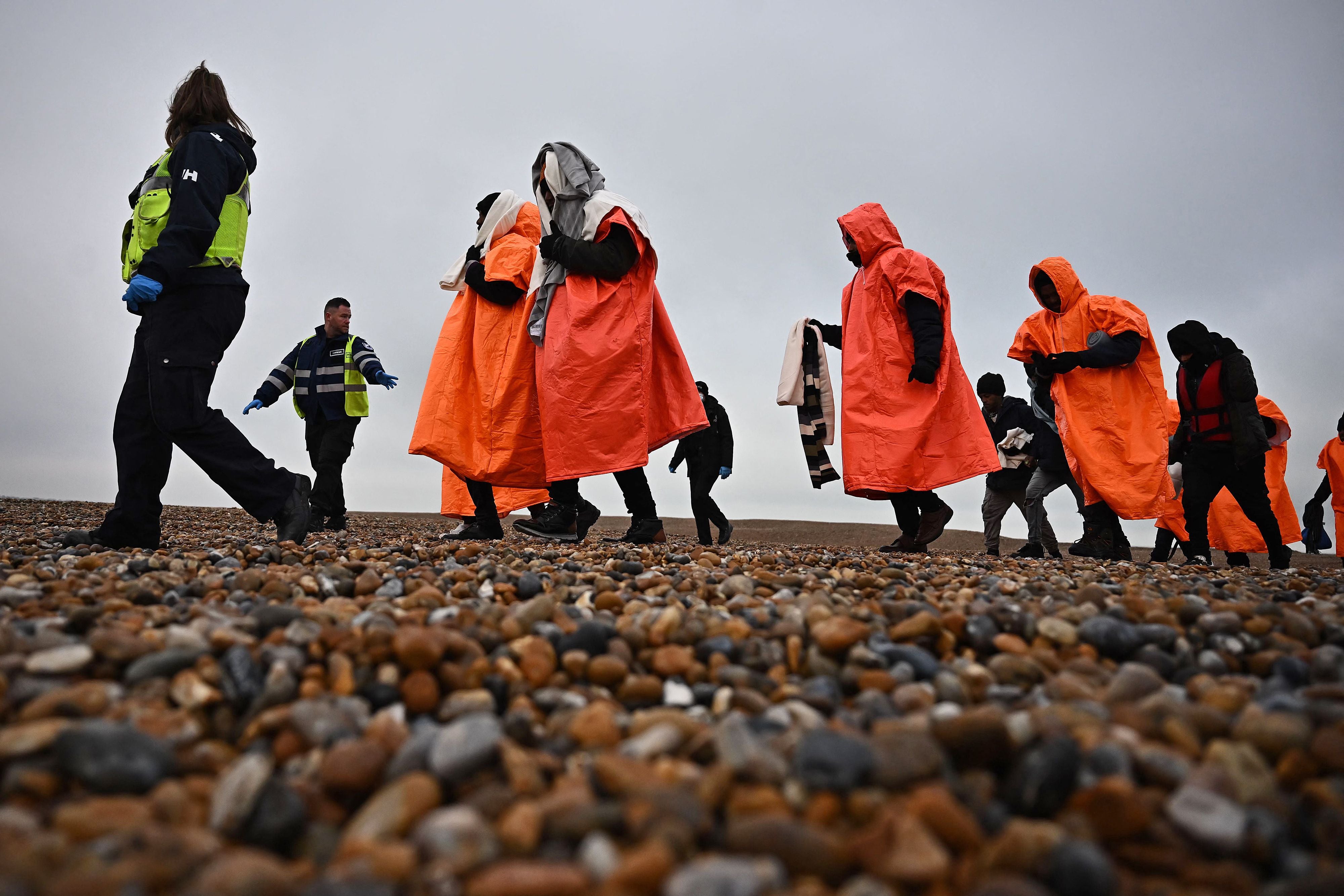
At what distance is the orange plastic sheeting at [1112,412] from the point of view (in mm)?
5406

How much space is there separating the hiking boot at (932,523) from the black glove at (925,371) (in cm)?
90

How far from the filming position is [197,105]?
12.2 feet

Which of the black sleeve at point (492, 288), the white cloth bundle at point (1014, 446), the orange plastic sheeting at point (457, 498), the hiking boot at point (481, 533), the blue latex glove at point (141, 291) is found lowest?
the hiking boot at point (481, 533)

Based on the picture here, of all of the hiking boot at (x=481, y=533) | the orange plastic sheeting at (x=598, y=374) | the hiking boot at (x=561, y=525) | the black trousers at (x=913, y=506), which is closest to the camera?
A: the orange plastic sheeting at (x=598, y=374)

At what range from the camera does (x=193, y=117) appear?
374cm

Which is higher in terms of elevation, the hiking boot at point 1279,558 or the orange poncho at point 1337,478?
the orange poncho at point 1337,478

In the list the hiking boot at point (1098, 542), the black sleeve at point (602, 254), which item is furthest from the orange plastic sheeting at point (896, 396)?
the black sleeve at point (602, 254)

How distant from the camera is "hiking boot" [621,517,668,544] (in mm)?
4301

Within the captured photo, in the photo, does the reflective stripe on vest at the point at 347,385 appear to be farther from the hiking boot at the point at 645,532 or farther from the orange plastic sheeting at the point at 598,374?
the hiking boot at the point at 645,532

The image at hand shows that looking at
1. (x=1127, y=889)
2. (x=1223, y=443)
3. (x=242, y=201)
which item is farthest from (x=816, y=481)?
(x=1127, y=889)

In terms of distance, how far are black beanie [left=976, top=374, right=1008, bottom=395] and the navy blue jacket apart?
6337 millimetres

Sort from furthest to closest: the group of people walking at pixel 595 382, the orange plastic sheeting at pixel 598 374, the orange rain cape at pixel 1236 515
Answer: the orange rain cape at pixel 1236 515 < the orange plastic sheeting at pixel 598 374 < the group of people walking at pixel 595 382

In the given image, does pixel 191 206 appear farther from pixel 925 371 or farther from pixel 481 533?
pixel 925 371

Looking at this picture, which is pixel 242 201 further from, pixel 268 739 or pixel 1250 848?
pixel 1250 848
